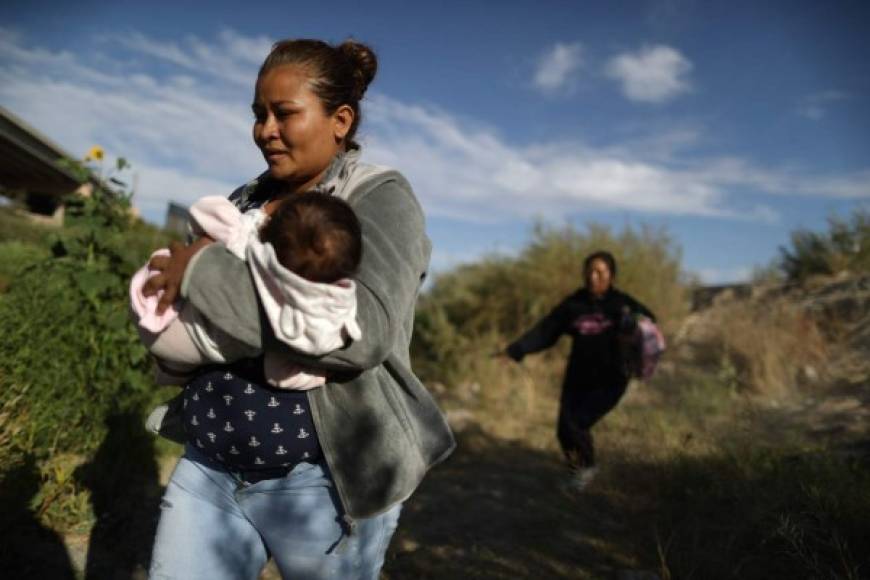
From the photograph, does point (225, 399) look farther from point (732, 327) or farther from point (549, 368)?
point (732, 327)

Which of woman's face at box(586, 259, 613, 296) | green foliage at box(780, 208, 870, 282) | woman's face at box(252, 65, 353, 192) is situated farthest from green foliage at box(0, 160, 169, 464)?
green foliage at box(780, 208, 870, 282)

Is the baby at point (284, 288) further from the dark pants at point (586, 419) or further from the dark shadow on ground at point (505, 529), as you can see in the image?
the dark pants at point (586, 419)

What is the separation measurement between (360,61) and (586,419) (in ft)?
13.1

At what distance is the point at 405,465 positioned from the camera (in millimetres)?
1361

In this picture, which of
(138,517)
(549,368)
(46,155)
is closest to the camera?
(138,517)

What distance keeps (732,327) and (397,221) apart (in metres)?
9.94

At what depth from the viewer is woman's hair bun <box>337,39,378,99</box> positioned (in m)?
1.60

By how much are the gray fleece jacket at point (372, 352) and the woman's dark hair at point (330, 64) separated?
0.80 feet

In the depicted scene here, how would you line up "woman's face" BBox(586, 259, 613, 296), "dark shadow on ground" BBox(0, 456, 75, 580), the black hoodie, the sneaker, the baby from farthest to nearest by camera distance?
1. "woman's face" BBox(586, 259, 613, 296)
2. the black hoodie
3. the sneaker
4. "dark shadow on ground" BBox(0, 456, 75, 580)
5. the baby

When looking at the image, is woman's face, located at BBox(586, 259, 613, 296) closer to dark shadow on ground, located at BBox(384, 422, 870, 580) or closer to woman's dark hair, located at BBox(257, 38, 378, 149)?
dark shadow on ground, located at BBox(384, 422, 870, 580)

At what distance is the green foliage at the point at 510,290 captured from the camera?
983cm

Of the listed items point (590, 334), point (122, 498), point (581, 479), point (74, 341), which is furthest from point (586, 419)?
point (74, 341)

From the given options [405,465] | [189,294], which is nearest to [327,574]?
[405,465]

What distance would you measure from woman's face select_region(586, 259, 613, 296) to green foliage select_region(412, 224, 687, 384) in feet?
14.7
